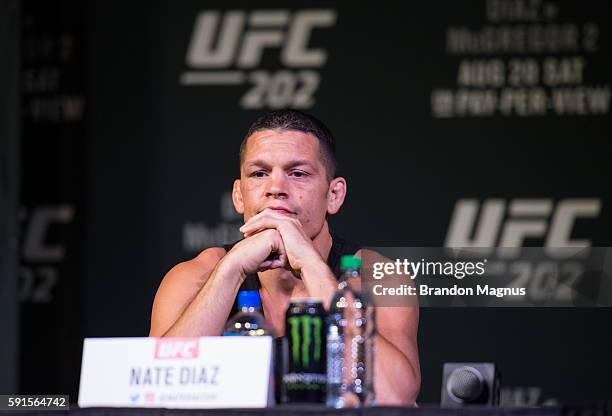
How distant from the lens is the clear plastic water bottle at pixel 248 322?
221 cm

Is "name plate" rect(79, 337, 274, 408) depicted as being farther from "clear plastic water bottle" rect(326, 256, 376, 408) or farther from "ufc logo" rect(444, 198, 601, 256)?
"ufc logo" rect(444, 198, 601, 256)

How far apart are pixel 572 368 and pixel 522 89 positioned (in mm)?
1036

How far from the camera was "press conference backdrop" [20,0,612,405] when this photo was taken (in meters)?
4.14

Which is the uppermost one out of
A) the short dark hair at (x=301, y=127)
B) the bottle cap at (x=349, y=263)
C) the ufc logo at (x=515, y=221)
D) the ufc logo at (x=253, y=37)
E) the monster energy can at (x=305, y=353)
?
the ufc logo at (x=253, y=37)

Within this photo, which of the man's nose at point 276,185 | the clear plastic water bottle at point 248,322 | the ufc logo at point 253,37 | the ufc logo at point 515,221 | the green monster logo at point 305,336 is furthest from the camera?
the ufc logo at point 253,37

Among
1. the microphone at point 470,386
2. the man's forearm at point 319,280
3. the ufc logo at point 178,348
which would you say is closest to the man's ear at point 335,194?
the man's forearm at point 319,280

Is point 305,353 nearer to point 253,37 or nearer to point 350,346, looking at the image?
point 350,346

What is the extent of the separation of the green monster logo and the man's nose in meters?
0.91

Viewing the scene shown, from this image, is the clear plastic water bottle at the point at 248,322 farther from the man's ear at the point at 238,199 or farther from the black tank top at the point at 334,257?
the man's ear at the point at 238,199

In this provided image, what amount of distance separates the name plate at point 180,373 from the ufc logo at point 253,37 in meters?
2.41

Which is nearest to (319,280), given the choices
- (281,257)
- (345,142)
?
(281,257)

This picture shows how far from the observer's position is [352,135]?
424cm

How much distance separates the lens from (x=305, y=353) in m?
2.03

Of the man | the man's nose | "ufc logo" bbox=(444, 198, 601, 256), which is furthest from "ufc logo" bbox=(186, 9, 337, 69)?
the man's nose
